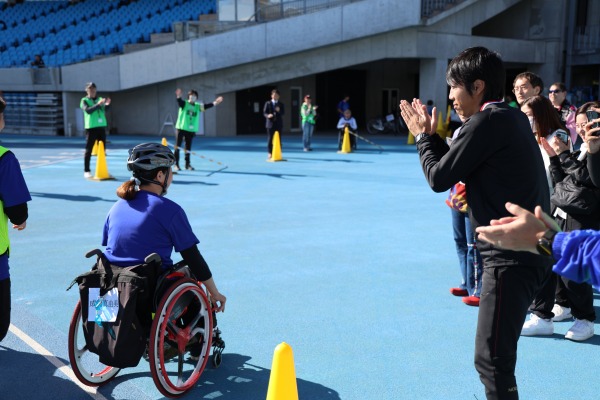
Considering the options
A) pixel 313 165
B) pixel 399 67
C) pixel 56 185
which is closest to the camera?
pixel 56 185

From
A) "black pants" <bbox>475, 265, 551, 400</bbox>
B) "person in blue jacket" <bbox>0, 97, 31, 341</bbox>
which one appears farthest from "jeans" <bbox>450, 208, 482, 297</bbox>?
"person in blue jacket" <bbox>0, 97, 31, 341</bbox>

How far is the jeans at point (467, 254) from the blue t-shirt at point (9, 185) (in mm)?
3515

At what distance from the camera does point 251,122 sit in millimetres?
28656

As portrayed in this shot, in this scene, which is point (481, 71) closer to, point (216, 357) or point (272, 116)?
point (216, 357)

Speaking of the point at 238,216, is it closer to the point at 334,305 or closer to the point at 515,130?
the point at 334,305

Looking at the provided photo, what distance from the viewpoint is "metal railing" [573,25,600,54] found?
27.5 metres

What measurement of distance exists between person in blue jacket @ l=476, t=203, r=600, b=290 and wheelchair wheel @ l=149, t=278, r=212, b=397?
6.60 ft

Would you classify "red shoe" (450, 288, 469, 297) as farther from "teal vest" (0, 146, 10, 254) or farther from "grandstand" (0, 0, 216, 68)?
"grandstand" (0, 0, 216, 68)

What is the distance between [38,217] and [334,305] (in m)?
5.85

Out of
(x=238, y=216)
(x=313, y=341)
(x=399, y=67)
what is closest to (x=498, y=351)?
(x=313, y=341)

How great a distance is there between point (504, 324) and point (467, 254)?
258 centimetres

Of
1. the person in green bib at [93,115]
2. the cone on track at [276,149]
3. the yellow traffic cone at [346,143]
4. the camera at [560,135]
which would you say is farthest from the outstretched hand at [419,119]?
the yellow traffic cone at [346,143]

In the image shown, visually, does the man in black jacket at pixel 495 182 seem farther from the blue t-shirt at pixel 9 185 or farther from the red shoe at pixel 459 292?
the red shoe at pixel 459 292

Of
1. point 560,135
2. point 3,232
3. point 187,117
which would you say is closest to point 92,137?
point 187,117
